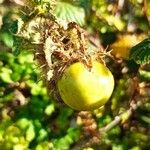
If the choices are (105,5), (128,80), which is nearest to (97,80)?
(128,80)

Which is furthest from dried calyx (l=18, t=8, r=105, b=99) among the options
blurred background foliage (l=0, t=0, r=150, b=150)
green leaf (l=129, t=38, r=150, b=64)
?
blurred background foliage (l=0, t=0, r=150, b=150)

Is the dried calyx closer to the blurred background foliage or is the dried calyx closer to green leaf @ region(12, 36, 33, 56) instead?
green leaf @ region(12, 36, 33, 56)

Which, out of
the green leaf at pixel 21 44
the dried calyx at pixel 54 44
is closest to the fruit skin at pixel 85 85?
the dried calyx at pixel 54 44

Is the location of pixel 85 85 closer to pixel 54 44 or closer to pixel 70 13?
pixel 54 44

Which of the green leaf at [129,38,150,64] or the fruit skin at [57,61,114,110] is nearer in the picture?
the fruit skin at [57,61,114,110]

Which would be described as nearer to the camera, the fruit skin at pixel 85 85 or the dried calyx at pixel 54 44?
the fruit skin at pixel 85 85

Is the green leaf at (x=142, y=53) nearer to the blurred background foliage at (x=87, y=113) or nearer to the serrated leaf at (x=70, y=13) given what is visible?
the serrated leaf at (x=70, y=13)

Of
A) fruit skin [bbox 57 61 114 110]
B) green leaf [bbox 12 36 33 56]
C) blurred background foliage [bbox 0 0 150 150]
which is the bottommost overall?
blurred background foliage [bbox 0 0 150 150]
